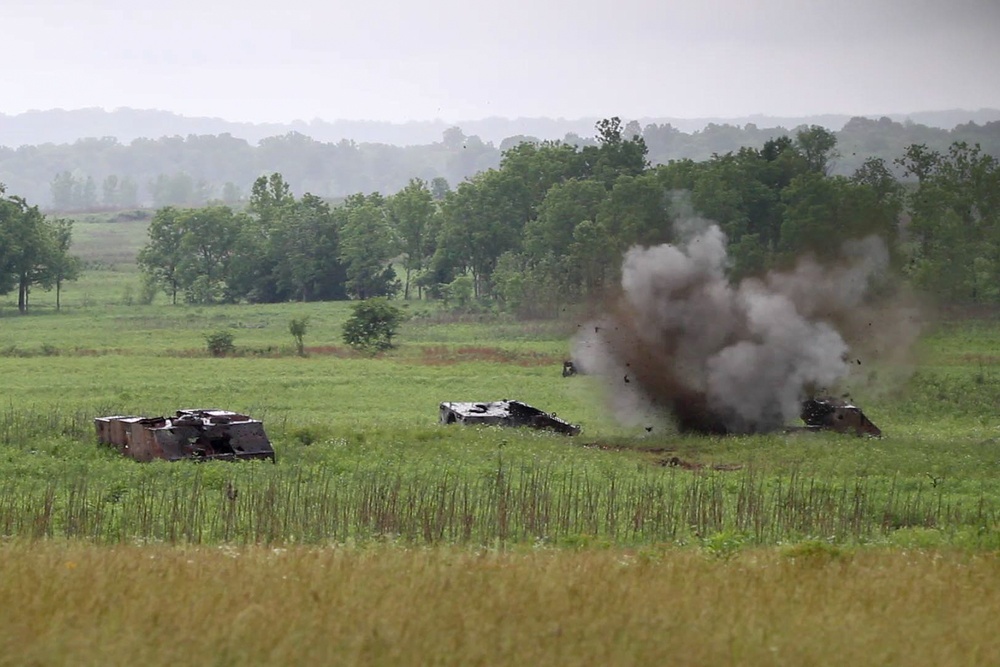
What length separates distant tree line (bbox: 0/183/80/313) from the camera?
99.9 metres

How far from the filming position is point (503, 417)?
39000 mm

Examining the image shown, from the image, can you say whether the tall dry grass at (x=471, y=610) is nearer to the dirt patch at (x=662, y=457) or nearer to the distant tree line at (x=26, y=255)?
the dirt patch at (x=662, y=457)

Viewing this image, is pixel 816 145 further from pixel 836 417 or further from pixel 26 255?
pixel 836 417

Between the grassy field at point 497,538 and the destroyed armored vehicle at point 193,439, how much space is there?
90 centimetres

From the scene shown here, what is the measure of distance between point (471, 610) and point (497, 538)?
26.2 feet

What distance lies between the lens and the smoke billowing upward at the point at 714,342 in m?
39.6

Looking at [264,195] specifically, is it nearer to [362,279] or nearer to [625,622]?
[362,279]

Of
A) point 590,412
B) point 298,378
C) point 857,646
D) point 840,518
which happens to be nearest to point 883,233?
point 590,412

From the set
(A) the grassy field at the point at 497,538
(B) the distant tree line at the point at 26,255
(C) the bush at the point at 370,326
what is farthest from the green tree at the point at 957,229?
(B) the distant tree line at the point at 26,255

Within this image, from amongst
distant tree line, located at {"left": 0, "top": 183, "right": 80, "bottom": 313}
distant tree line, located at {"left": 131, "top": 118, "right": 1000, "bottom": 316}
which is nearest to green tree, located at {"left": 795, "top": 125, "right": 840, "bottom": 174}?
distant tree line, located at {"left": 131, "top": 118, "right": 1000, "bottom": 316}

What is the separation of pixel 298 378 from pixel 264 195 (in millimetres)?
74487

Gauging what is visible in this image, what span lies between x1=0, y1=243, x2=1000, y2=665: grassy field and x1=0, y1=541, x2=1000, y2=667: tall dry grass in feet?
0.13

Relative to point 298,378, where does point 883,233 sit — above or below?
above

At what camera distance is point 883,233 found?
5588 centimetres
